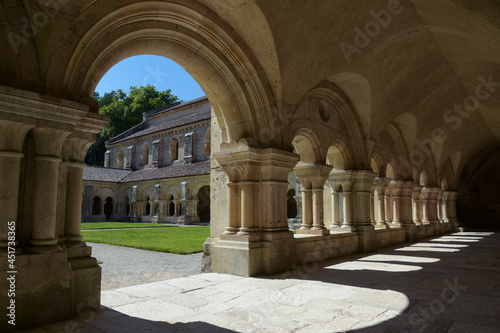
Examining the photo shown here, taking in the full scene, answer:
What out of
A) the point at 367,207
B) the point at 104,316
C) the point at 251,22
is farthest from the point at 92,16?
the point at 367,207

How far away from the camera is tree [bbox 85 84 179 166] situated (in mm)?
42969

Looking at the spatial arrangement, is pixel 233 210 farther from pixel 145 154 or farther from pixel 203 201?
pixel 145 154

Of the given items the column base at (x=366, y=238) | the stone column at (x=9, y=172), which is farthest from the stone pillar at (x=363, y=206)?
the stone column at (x=9, y=172)

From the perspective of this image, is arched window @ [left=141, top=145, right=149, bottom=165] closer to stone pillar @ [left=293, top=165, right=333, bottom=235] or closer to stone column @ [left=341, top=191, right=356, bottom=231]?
stone column @ [left=341, top=191, right=356, bottom=231]

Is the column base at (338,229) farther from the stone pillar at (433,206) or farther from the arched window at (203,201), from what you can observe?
the arched window at (203,201)

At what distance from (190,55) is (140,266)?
14.1ft

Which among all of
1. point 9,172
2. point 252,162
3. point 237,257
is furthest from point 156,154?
point 9,172

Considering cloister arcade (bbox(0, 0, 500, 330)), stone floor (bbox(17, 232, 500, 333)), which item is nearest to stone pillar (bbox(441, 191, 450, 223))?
cloister arcade (bbox(0, 0, 500, 330))

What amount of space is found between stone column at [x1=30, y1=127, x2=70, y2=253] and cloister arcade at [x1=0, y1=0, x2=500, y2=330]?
0.01m

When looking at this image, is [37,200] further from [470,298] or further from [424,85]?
[424,85]

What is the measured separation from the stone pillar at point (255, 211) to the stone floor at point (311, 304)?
0.34 m

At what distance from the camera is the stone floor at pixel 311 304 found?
2.91 metres

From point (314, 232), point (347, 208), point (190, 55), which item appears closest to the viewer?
point (190, 55)

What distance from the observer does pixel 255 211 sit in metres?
5.52
